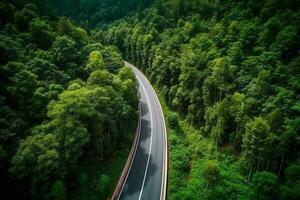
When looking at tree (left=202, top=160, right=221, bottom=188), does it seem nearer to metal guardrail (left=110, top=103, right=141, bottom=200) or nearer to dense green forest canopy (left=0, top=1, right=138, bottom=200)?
metal guardrail (left=110, top=103, right=141, bottom=200)

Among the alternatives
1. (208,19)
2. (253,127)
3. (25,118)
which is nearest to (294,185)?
(253,127)

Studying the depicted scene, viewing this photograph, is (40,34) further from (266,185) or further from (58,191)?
(266,185)

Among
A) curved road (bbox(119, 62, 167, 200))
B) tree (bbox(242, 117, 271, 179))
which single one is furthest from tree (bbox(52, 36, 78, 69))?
tree (bbox(242, 117, 271, 179))

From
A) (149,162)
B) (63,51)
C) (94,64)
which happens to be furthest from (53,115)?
(94,64)

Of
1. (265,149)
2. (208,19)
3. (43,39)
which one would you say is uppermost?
(208,19)

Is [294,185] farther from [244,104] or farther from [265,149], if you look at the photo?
[244,104]
